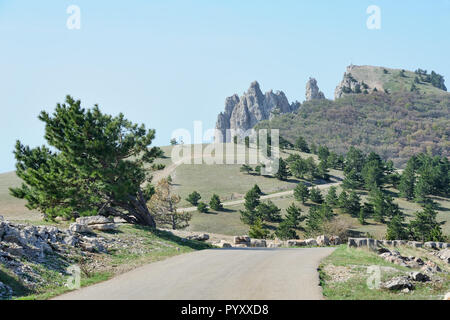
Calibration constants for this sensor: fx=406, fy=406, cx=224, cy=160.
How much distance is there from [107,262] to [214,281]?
6.05 m

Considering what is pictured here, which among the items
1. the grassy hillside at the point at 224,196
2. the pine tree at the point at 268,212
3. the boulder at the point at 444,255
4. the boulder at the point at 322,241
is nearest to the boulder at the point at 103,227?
the boulder at the point at 322,241

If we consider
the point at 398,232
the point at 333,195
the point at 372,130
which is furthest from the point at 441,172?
the point at 372,130

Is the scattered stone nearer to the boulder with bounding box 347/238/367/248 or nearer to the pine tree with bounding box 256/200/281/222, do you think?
the boulder with bounding box 347/238/367/248

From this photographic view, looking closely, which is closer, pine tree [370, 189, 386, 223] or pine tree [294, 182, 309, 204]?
pine tree [370, 189, 386, 223]

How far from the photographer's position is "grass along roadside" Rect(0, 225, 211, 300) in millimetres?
12883

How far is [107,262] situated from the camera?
17.4 m

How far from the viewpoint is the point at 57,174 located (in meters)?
26.9

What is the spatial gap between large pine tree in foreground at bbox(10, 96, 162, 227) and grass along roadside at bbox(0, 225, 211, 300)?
3.40 metres

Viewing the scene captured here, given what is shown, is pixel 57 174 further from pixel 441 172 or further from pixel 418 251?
pixel 441 172

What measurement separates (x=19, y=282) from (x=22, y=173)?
18182 millimetres

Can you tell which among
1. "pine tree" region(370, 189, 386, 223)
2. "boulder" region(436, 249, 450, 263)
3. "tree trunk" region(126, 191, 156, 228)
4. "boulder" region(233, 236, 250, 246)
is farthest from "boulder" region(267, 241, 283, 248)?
"pine tree" region(370, 189, 386, 223)

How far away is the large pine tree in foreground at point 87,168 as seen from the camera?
86.3 feet

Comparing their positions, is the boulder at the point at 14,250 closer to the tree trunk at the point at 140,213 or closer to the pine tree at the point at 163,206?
the tree trunk at the point at 140,213

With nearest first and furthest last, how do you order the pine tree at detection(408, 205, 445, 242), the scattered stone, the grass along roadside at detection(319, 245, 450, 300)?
the scattered stone, the grass along roadside at detection(319, 245, 450, 300), the pine tree at detection(408, 205, 445, 242)
